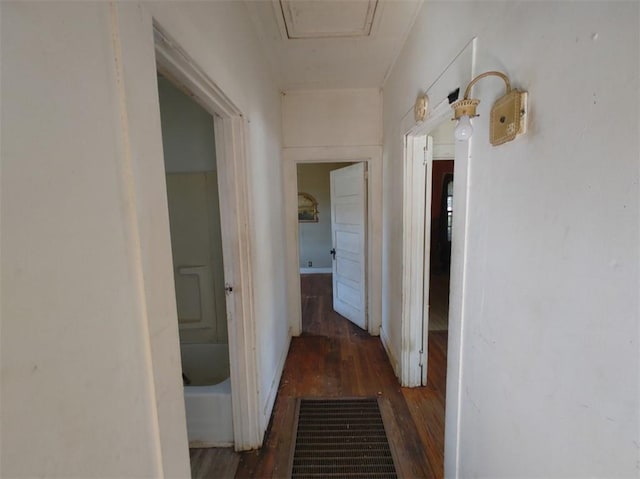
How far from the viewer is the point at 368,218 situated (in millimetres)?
3059

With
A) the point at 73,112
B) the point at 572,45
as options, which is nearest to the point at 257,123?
the point at 73,112

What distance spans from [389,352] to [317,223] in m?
4.02

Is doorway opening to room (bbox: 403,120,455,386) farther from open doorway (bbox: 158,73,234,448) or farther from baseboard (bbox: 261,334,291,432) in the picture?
open doorway (bbox: 158,73,234,448)

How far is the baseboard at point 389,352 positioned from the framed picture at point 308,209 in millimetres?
3671

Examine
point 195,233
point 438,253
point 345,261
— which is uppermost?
point 195,233

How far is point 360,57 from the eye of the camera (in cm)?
224

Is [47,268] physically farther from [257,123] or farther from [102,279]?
[257,123]

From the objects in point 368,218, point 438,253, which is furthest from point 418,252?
point 438,253

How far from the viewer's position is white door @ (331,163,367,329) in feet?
10.3

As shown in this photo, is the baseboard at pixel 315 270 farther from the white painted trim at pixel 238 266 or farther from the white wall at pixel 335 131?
the white painted trim at pixel 238 266

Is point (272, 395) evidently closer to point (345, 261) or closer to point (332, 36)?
point (345, 261)

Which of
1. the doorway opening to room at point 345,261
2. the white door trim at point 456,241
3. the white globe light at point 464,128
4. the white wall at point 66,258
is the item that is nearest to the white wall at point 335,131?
the doorway opening to room at point 345,261

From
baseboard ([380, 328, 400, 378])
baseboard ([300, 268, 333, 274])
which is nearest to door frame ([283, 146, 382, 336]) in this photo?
baseboard ([380, 328, 400, 378])

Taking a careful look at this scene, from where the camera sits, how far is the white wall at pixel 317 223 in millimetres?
6215
